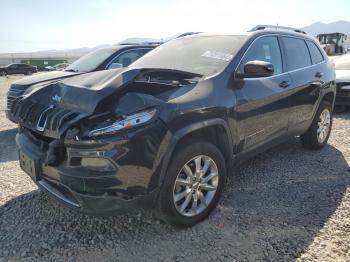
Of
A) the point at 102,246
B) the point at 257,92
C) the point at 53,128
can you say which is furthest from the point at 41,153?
the point at 257,92

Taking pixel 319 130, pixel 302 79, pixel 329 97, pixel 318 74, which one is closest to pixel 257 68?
pixel 302 79

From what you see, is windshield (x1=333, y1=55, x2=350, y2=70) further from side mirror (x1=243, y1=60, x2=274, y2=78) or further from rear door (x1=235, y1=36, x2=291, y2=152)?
side mirror (x1=243, y1=60, x2=274, y2=78)

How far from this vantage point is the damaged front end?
259cm

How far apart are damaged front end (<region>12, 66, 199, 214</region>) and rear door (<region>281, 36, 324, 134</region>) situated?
2.02 meters

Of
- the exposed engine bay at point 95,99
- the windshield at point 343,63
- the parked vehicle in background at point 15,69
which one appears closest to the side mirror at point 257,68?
the exposed engine bay at point 95,99

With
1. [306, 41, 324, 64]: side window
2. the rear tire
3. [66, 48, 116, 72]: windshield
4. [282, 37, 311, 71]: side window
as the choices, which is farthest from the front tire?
[66, 48, 116, 72]: windshield

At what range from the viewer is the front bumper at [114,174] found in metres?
2.58

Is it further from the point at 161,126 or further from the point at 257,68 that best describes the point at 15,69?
the point at 161,126

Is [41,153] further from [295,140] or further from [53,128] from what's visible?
[295,140]

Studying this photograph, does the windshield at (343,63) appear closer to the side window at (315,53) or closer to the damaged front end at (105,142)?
the side window at (315,53)

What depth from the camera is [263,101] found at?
3.79 m

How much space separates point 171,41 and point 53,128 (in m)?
2.33

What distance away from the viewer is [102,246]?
2.98 m

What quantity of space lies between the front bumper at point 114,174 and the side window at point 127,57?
14.5 feet
